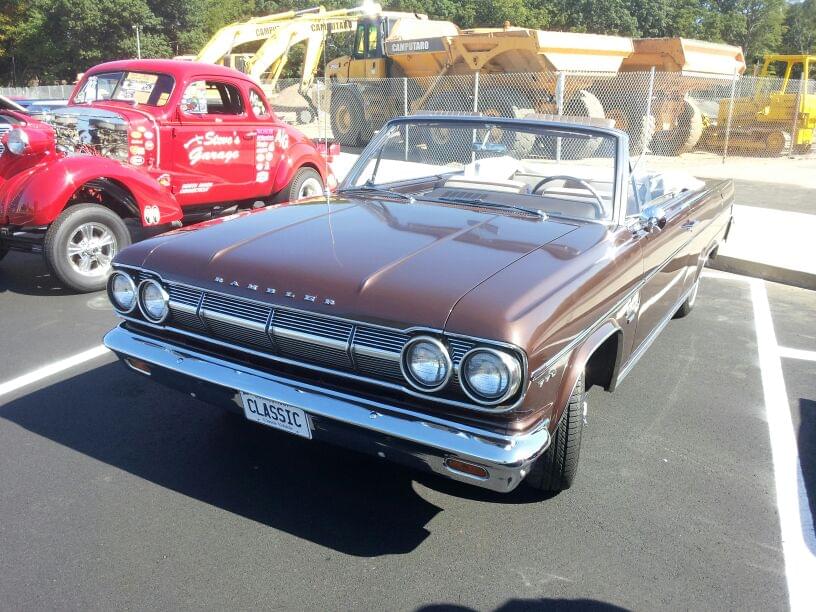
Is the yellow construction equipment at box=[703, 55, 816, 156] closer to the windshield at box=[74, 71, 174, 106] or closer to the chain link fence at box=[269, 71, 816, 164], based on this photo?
the chain link fence at box=[269, 71, 816, 164]

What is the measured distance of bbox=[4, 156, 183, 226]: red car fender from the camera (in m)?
5.75

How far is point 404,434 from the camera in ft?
8.25

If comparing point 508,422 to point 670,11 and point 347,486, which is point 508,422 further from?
point 670,11

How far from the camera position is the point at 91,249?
242 inches

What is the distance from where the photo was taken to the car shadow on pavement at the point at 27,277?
6223 mm

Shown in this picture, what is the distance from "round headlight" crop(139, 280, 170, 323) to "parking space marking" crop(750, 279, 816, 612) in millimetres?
2741

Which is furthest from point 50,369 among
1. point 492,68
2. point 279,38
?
point 279,38

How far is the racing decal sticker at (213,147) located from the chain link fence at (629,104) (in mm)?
7548

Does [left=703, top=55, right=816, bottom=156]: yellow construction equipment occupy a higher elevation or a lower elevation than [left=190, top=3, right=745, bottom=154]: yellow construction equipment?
lower

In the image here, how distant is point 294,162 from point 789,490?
658 cm

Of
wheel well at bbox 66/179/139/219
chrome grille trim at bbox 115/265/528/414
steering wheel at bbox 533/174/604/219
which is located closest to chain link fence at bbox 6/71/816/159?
wheel well at bbox 66/179/139/219

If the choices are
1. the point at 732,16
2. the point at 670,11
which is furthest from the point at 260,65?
the point at 732,16

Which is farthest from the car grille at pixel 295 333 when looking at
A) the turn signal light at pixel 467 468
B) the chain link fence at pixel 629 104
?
the chain link fence at pixel 629 104

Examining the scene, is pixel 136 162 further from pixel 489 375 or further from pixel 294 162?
pixel 489 375
